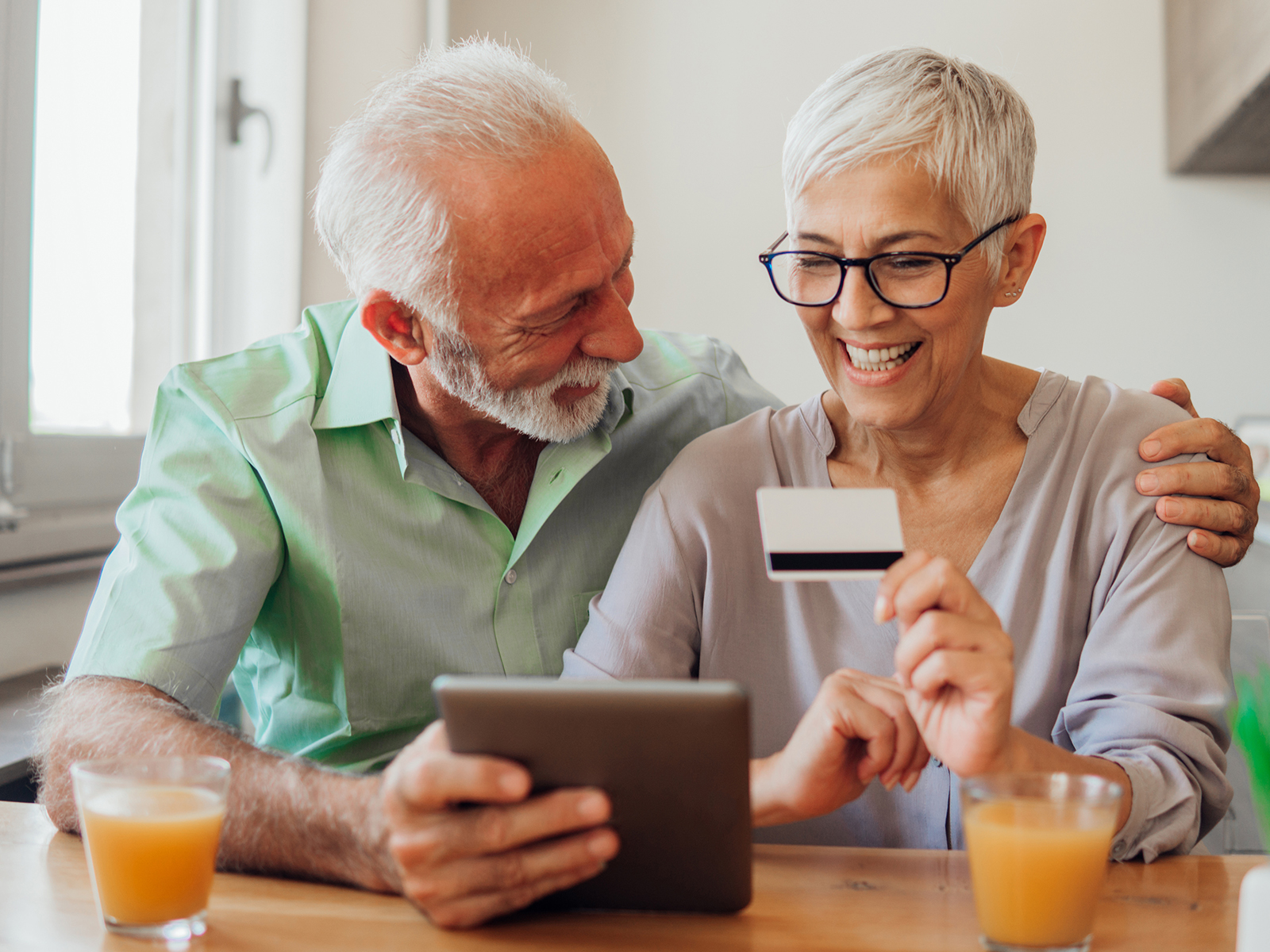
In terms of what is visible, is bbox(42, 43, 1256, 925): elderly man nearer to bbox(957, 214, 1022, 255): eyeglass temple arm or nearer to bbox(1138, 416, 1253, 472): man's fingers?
bbox(1138, 416, 1253, 472): man's fingers

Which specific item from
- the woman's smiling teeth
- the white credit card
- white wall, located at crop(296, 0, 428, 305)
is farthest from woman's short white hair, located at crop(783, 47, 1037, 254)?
white wall, located at crop(296, 0, 428, 305)

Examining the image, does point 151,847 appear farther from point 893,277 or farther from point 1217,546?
point 1217,546

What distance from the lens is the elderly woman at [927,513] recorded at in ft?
3.37

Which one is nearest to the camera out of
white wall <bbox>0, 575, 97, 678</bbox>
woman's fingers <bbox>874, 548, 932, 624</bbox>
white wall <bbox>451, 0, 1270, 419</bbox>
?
woman's fingers <bbox>874, 548, 932, 624</bbox>

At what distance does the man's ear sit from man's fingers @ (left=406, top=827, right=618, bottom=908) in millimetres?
830

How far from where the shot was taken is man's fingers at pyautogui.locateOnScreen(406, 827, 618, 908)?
763 millimetres

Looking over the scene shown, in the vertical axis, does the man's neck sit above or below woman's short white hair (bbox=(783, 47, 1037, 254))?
below

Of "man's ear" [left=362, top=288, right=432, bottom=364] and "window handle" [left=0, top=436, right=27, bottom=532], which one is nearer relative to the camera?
"man's ear" [left=362, top=288, right=432, bottom=364]

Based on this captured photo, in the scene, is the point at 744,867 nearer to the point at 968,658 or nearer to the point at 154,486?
the point at 968,658

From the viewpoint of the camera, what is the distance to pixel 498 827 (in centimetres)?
76

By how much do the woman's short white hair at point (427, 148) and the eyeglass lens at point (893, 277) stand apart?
1.36ft

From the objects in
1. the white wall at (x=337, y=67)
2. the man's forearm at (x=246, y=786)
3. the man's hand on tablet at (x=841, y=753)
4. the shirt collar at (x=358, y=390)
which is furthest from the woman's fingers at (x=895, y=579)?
the white wall at (x=337, y=67)

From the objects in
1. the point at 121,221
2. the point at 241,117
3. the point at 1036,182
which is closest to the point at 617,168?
the point at 241,117

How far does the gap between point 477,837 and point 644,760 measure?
5.3 inches
